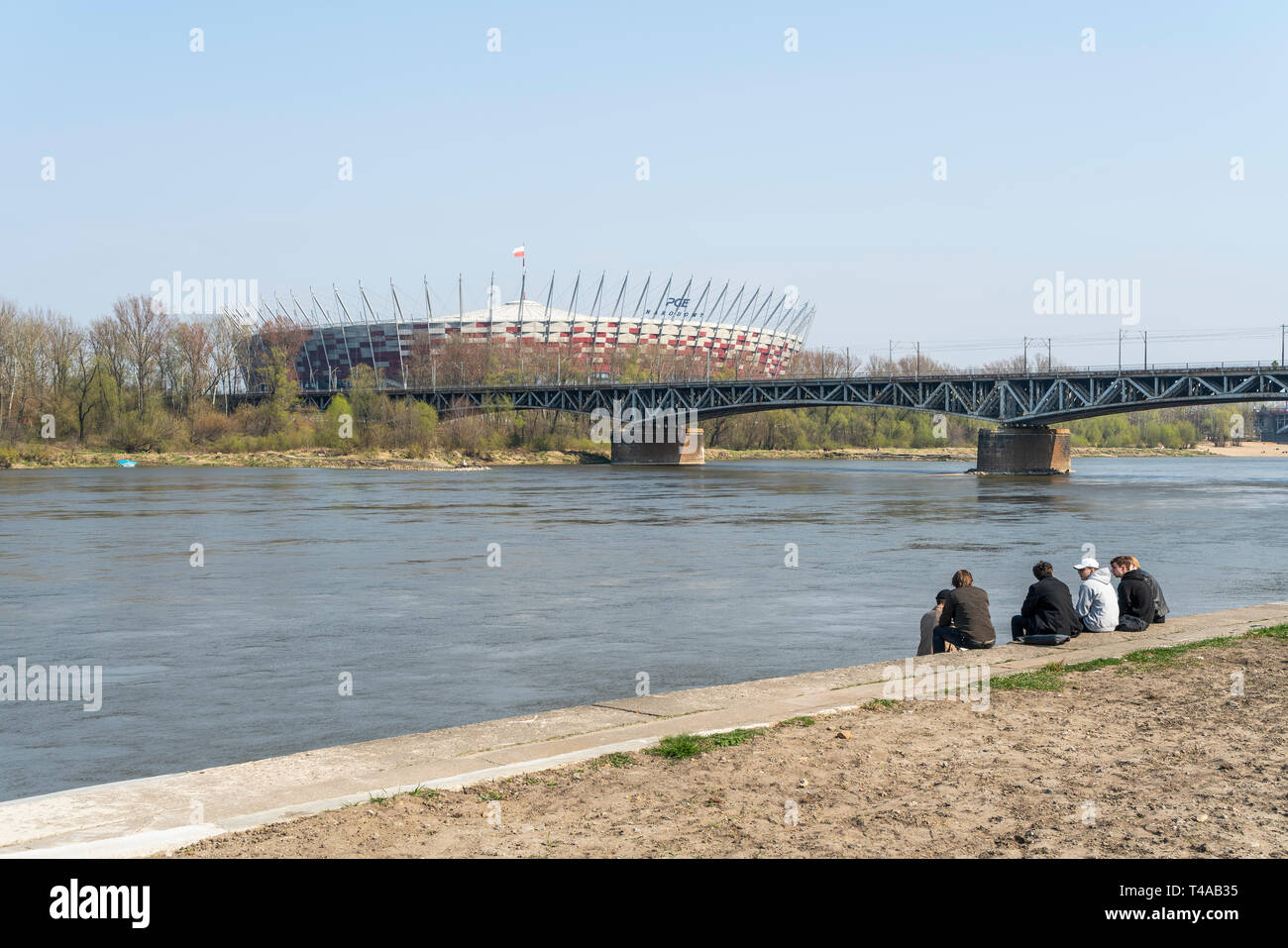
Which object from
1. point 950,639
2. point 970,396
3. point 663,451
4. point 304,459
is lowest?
point 950,639

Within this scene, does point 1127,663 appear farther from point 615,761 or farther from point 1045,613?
point 615,761

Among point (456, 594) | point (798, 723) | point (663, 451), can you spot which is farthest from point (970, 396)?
point (798, 723)

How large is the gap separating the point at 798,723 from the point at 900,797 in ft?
8.29

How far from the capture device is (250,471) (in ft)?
350

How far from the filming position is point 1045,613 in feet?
55.0

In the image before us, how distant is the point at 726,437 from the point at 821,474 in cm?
5859

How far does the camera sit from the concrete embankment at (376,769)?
8016 millimetres

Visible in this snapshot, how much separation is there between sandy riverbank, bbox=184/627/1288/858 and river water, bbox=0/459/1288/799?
5537mm

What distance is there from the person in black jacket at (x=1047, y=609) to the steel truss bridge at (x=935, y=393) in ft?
290

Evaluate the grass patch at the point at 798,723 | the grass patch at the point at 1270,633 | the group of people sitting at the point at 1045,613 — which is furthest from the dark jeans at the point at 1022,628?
the grass patch at the point at 798,723

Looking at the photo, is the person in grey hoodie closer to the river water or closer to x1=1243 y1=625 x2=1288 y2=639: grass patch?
x1=1243 y1=625 x2=1288 y2=639: grass patch

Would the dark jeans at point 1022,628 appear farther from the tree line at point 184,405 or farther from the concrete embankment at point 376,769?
the tree line at point 184,405

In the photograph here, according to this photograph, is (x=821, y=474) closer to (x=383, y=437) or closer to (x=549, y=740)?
(x=383, y=437)

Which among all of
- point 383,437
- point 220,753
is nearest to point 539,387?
point 383,437
